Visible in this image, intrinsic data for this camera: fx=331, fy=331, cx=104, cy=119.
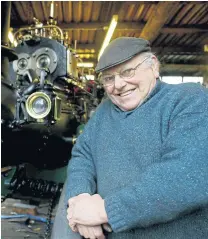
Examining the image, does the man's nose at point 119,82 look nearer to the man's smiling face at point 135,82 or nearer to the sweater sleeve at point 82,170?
the man's smiling face at point 135,82

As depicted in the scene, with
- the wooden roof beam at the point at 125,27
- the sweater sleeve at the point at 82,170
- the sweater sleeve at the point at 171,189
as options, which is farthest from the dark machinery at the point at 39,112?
the wooden roof beam at the point at 125,27

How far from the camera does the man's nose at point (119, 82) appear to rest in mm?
1294

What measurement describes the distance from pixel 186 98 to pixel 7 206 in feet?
9.01

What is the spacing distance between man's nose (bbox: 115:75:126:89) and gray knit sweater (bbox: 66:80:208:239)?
0.35 ft

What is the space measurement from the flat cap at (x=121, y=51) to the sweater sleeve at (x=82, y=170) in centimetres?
29

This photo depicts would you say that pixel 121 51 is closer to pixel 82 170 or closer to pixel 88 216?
pixel 82 170

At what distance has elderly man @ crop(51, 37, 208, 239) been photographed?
0.98 meters

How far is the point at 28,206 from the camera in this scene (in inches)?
126

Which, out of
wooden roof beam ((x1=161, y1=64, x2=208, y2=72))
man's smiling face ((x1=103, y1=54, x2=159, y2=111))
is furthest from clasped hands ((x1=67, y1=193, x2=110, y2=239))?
wooden roof beam ((x1=161, y1=64, x2=208, y2=72))

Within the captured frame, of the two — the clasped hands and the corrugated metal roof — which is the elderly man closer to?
the clasped hands

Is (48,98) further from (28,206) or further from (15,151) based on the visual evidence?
(28,206)

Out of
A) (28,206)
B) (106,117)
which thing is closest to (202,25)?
(28,206)

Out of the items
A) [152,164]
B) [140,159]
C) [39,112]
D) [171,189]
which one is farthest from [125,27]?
[171,189]

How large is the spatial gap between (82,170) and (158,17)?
4462mm
